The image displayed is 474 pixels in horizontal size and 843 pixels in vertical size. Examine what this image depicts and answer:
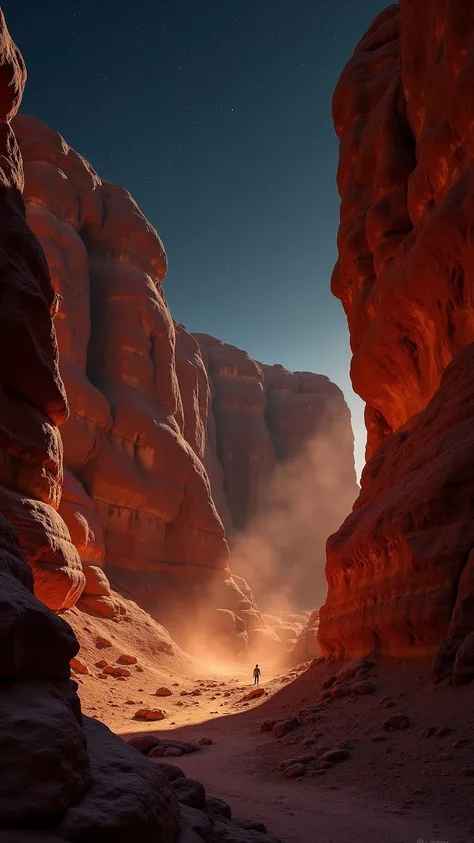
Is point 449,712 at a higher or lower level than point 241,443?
lower

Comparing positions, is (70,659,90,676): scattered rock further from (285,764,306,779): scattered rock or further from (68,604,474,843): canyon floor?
(285,764,306,779): scattered rock

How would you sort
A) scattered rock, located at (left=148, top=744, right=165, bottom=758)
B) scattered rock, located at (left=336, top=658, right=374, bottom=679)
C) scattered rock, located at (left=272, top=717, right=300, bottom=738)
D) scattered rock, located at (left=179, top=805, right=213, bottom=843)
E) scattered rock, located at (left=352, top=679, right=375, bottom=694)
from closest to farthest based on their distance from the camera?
scattered rock, located at (left=179, top=805, right=213, bottom=843) < scattered rock, located at (left=352, top=679, right=375, bottom=694) < scattered rock, located at (left=148, top=744, right=165, bottom=758) < scattered rock, located at (left=272, top=717, right=300, bottom=738) < scattered rock, located at (left=336, top=658, right=374, bottom=679)

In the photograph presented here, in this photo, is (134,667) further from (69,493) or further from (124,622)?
(69,493)

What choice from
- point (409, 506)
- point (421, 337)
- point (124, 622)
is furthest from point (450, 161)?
point (124, 622)

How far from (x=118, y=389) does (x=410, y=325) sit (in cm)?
2511

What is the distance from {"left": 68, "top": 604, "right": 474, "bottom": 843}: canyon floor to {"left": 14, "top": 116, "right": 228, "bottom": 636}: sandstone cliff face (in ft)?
64.4

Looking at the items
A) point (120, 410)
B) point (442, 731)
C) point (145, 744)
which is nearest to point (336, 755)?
point (442, 731)

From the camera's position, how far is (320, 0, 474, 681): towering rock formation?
9203mm

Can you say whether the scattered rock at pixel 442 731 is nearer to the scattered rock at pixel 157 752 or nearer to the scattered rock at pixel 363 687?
the scattered rock at pixel 363 687

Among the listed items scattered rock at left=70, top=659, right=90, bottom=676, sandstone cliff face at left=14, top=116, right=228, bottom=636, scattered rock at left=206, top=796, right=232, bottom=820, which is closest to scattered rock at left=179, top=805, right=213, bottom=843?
scattered rock at left=206, top=796, right=232, bottom=820

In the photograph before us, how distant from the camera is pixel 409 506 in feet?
32.9

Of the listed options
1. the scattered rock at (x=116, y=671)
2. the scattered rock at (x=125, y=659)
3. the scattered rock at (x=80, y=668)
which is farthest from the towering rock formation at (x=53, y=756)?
the scattered rock at (x=125, y=659)

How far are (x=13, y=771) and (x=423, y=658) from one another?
7.75m

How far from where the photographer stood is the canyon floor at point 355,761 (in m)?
5.39
